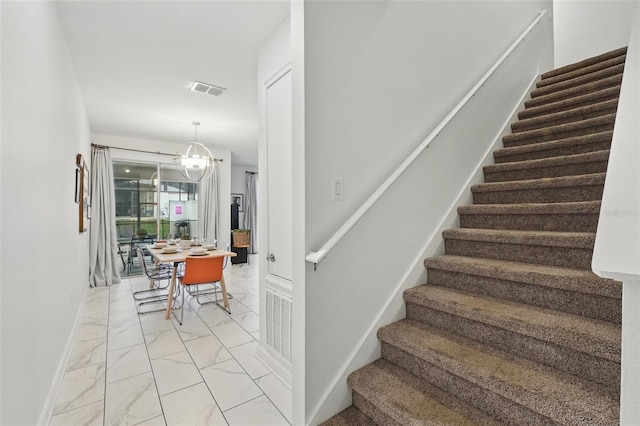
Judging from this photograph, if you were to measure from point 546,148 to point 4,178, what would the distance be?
348 cm

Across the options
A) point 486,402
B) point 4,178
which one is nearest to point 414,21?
point 486,402

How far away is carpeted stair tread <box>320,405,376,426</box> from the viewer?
155 centimetres

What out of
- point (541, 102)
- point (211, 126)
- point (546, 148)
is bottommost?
point (546, 148)

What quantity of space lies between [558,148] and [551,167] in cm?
Answer: 28

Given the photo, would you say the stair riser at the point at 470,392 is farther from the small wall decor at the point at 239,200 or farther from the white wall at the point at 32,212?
the small wall decor at the point at 239,200

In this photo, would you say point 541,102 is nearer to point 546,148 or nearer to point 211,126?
point 546,148

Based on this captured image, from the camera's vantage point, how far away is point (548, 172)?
2297 mm

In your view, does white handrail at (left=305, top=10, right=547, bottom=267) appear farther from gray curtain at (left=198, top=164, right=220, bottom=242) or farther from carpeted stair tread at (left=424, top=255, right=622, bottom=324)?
gray curtain at (left=198, top=164, right=220, bottom=242)

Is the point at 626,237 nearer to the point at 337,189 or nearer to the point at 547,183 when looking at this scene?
the point at 337,189

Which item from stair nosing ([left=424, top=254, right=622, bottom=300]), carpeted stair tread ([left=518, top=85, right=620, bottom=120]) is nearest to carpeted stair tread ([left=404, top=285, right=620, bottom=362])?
stair nosing ([left=424, top=254, right=622, bottom=300])

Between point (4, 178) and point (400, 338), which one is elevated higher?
point (4, 178)

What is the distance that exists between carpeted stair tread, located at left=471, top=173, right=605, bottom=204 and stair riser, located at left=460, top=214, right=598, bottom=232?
0.22m

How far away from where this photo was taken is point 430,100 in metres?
2.22

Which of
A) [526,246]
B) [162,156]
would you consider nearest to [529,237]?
[526,246]
